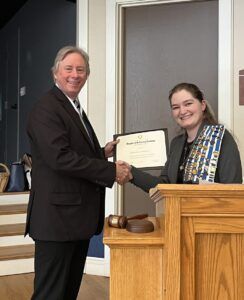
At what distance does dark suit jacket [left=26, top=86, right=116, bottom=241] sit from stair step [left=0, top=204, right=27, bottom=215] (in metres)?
2.33

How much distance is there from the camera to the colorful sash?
5.46 feet

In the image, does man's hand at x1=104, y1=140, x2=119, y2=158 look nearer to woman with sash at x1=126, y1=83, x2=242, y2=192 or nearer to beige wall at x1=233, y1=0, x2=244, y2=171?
woman with sash at x1=126, y1=83, x2=242, y2=192

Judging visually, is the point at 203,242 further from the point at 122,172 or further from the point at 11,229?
the point at 11,229

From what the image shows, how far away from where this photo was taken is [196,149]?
68.4 inches

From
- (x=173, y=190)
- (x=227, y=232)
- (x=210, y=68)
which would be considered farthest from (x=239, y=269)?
(x=210, y=68)

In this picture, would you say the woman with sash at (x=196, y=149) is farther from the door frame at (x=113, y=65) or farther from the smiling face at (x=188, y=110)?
the door frame at (x=113, y=65)

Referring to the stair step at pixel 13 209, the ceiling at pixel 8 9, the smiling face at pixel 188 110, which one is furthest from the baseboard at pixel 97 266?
the ceiling at pixel 8 9

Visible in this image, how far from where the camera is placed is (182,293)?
115 cm

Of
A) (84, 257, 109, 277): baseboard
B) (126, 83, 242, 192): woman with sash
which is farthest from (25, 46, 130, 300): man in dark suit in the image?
(84, 257, 109, 277): baseboard

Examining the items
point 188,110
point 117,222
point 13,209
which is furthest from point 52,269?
point 13,209

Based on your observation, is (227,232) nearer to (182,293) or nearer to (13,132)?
(182,293)

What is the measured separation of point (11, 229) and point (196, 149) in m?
2.64

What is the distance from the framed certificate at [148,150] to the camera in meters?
2.14

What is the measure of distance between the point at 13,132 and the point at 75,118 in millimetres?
5348
